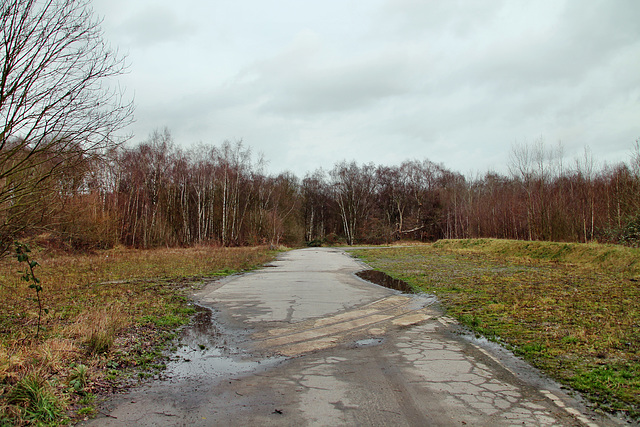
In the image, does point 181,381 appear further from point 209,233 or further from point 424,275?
point 209,233

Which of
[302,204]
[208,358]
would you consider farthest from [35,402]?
[302,204]

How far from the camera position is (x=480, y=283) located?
43.0 feet

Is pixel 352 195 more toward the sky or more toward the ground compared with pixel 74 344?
more toward the sky

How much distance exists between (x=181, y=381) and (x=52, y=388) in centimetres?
134

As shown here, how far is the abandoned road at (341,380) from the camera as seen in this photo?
3857mm

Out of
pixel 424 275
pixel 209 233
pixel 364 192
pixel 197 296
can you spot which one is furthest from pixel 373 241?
pixel 197 296

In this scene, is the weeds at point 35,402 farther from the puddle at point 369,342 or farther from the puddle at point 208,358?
the puddle at point 369,342

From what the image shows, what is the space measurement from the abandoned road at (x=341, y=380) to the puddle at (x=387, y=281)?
4124 millimetres

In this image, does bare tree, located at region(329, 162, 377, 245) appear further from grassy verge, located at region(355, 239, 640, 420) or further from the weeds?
the weeds

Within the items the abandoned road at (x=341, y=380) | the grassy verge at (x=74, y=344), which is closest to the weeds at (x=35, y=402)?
the grassy verge at (x=74, y=344)

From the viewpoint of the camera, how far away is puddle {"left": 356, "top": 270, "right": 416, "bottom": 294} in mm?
12914

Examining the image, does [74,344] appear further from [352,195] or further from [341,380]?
[352,195]

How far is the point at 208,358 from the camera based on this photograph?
5883 millimetres

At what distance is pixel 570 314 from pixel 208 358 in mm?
6924
